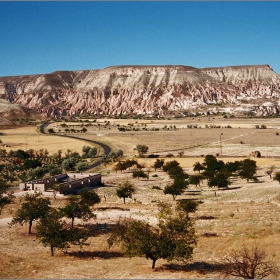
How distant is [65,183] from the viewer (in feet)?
159

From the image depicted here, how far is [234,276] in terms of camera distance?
21.3 metres

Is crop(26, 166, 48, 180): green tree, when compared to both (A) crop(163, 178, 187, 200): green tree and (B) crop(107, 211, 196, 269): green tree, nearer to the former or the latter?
(A) crop(163, 178, 187, 200): green tree

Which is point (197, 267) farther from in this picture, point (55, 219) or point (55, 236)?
point (55, 219)

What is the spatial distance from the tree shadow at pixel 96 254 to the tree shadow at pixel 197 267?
3.86 m

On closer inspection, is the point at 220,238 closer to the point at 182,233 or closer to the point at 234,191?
the point at 182,233

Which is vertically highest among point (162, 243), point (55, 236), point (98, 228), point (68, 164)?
point (68, 164)

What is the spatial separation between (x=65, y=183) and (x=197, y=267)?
27670mm

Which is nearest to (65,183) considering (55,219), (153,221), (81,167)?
(153,221)

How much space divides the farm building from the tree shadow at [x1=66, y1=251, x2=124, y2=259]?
19.4 metres

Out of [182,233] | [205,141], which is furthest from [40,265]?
[205,141]

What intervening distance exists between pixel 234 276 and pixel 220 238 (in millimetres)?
7823

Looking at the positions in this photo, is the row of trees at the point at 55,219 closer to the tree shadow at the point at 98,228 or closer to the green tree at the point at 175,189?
the tree shadow at the point at 98,228

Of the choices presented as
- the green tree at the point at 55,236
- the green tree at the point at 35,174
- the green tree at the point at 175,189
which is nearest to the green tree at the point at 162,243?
the green tree at the point at 55,236

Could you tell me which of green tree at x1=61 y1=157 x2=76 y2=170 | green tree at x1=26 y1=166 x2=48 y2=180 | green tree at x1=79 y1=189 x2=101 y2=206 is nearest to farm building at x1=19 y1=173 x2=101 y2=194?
green tree at x1=26 y1=166 x2=48 y2=180
